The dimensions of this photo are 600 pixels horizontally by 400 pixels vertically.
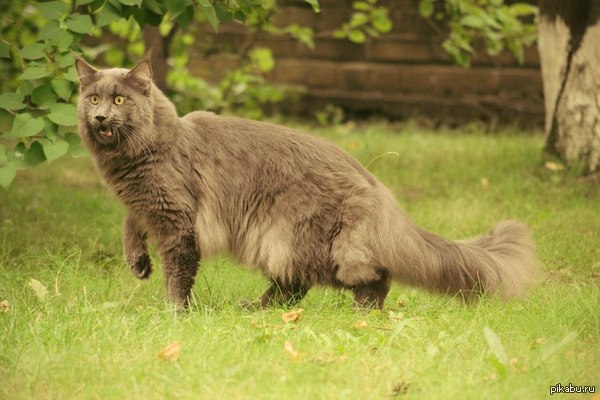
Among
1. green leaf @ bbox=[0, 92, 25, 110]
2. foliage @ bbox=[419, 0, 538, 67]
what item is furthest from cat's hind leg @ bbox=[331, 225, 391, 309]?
foliage @ bbox=[419, 0, 538, 67]

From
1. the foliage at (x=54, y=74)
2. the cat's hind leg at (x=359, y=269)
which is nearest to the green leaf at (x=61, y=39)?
the foliage at (x=54, y=74)

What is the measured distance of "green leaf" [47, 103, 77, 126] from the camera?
4863 mm

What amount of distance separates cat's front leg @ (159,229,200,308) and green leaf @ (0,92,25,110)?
4.17 ft

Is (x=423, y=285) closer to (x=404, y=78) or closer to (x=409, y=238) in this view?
(x=409, y=238)

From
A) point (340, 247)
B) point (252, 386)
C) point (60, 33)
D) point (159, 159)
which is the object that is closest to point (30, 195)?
point (60, 33)

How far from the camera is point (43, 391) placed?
3.42m

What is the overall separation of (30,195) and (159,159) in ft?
10.5

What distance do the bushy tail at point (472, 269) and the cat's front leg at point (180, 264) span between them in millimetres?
1196

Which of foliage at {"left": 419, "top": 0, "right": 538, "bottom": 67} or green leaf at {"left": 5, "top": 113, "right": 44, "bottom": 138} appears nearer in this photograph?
green leaf at {"left": 5, "top": 113, "right": 44, "bottom": 138}

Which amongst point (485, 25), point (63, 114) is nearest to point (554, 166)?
point (485, 25)

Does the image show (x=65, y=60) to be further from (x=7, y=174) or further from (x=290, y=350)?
(x=290, y=350)

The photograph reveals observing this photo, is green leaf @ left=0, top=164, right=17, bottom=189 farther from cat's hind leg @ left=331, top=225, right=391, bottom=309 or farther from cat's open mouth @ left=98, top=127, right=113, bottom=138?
cat's hind leg @ left=331, top=225, right=391, bottom=309

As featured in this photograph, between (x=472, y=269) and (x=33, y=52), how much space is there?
2.83 meters

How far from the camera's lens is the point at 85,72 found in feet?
15.1
